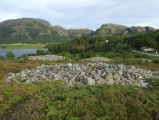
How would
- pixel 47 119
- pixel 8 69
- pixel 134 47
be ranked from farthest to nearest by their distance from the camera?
pixel 134 47 → pixel 8 69 → pixel 47 119

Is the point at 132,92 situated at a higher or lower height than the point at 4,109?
higher

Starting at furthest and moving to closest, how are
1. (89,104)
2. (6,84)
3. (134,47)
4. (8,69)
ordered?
(134,47) → (8,69) → (6,84) → (89,104)

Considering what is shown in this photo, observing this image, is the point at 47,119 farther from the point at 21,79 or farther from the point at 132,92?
the point at 21,79

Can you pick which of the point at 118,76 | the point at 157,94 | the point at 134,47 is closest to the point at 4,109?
the point at 157,94

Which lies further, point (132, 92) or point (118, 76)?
point (118, 76)

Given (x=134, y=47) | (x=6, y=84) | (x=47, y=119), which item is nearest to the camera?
(x=47, y=119)

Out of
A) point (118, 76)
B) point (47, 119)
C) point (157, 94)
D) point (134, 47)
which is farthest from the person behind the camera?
point (134, 47)

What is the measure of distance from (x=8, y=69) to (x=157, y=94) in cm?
1470

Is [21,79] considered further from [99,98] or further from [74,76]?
[99,98]

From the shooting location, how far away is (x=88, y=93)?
1363 centimetres

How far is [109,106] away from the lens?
11828mm

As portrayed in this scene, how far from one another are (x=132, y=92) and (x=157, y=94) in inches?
45.8

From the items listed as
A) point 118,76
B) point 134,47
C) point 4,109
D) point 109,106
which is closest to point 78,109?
point 109,106

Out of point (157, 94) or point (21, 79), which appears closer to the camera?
point (157, 94)
